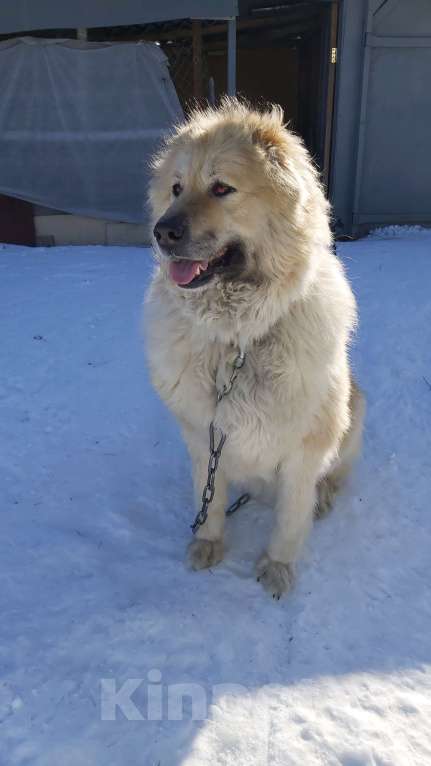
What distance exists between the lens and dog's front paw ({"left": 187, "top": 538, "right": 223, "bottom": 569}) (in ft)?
7.22

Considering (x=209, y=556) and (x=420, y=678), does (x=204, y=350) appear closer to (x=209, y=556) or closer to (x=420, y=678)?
(x=209, y=556)

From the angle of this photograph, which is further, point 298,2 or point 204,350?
point 298,2

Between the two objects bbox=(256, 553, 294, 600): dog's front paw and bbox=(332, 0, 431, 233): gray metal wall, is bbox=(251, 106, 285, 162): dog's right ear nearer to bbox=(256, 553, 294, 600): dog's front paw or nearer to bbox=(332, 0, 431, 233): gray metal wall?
bbox=(256, 553, 294, 600): dog's front paw

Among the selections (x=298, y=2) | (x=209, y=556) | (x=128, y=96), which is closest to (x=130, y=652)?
(x=209, y=556)

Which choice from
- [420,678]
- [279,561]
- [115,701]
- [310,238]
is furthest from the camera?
[279,561]

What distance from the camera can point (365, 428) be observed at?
10.3ft

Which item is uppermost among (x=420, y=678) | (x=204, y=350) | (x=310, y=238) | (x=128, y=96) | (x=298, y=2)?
(x=298, y=2)

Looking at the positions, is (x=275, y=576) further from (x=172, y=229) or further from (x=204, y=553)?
(x=172, y=229)

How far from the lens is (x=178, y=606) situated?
200 centimetres

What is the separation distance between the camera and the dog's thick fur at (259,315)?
1.88 metres

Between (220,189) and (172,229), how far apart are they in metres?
0.24

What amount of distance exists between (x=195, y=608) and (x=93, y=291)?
3866 millimetres

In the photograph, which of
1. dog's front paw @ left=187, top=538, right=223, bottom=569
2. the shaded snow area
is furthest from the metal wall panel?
dog's front paw @ left=187, top=538, right=223, bottom=569

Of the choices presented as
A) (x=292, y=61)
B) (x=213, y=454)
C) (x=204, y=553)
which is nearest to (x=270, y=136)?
(x=213, y=454)
